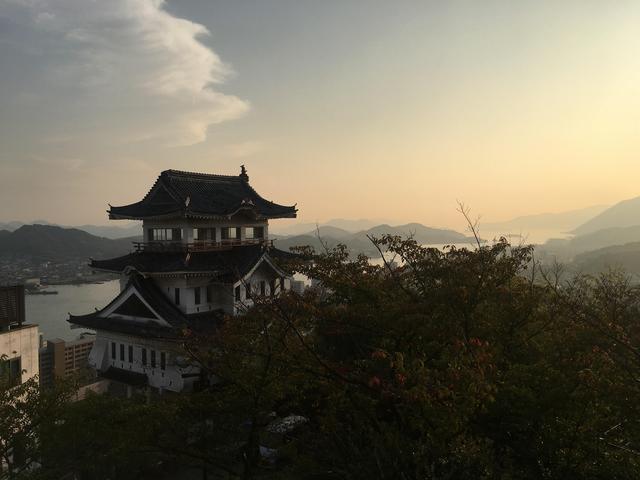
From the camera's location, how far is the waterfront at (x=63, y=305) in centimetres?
6618

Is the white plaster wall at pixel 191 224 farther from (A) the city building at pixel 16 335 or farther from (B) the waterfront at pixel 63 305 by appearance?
(B) the waterfront at pixel 63 305

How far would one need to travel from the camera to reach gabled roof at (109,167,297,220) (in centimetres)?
2099

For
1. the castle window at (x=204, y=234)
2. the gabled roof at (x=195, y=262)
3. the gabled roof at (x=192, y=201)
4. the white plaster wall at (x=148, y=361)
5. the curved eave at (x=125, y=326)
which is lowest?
the white plaster wall at (x=148, y=361)

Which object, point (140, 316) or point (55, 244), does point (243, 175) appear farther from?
point (55, 244)

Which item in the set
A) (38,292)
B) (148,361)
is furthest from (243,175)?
(38,292)

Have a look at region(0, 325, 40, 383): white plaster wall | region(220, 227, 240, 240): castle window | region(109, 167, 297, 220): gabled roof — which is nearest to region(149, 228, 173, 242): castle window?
region(109, 167, 297, 220): gabled roof

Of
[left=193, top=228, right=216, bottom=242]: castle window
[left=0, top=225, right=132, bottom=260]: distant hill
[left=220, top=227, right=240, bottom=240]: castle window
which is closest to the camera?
[left=193, top=228, right=216, bottom=242]: castle window

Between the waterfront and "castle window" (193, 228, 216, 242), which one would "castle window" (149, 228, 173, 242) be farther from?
the waterfront

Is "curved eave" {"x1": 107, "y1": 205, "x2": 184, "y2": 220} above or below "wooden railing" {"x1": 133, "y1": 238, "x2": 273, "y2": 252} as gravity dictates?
above

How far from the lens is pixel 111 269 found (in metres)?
21.9

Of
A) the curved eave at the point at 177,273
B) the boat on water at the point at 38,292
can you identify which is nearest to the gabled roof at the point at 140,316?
the curved eave at the point at 177,273

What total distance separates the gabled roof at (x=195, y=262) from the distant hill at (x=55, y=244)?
124417mm

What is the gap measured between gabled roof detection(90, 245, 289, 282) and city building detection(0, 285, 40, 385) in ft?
14.8

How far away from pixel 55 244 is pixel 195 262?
159m
